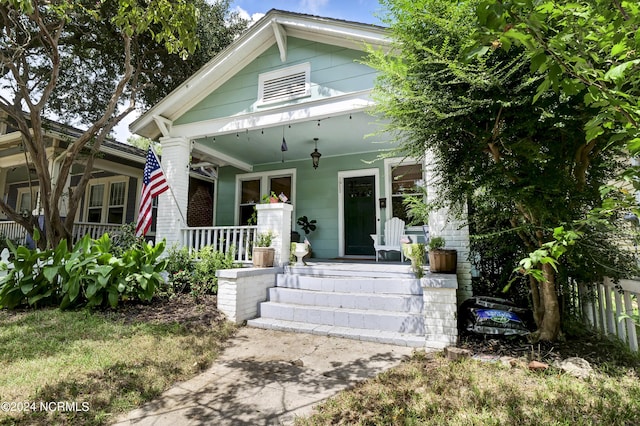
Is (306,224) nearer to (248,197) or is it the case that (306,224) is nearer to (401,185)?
(248,197)

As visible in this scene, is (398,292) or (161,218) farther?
(161,218)

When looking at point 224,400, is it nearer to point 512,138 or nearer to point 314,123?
point 512,138

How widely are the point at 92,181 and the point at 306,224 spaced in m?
8.13

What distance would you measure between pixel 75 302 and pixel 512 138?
19.5 ft

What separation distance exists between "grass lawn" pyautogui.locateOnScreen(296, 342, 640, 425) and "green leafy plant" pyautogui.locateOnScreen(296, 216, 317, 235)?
209 inches

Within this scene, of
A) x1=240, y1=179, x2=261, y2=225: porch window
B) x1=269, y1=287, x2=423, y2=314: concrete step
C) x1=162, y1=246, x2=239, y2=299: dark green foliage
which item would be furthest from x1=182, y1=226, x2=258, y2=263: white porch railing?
x1=240, y1=179, x2=261, y2=225: porch window

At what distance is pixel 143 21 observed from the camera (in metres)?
3.74

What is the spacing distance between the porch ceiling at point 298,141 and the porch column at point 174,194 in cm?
56

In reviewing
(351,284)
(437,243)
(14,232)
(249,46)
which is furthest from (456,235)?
(14,232)

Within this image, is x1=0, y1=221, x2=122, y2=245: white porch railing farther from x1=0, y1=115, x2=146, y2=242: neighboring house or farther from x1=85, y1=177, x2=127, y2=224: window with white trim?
x1=85, y1=177, x2=127, y2=224: window with white trim

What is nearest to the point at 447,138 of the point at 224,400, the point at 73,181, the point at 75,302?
the point at 224,400

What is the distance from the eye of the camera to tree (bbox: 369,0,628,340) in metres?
2.69

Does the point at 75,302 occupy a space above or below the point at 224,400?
above

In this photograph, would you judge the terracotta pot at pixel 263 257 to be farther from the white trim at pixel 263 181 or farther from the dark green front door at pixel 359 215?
the white trim at pixel 263 181
